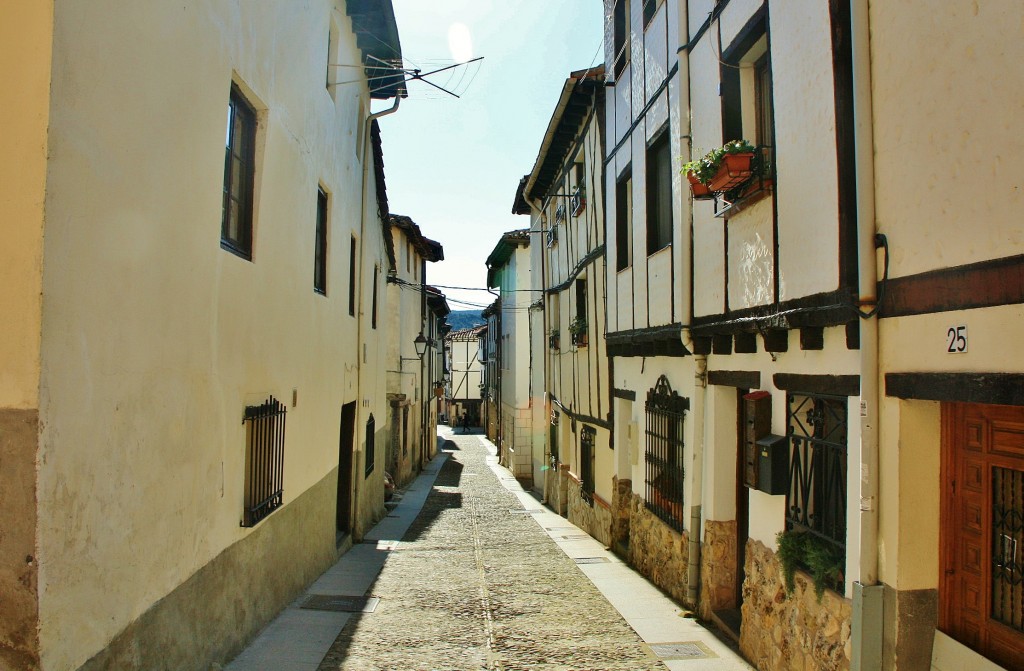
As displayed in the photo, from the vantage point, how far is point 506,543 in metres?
12.9

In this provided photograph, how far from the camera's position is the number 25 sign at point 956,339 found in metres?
3.61

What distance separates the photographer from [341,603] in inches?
327

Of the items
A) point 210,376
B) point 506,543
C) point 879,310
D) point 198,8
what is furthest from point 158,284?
point 506,543

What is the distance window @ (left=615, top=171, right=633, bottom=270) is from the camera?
35.2 feet

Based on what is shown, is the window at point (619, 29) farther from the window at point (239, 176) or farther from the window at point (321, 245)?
the window at point (239, 176)

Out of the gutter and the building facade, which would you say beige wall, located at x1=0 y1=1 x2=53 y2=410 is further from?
the gutter

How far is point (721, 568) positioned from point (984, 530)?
150 inches

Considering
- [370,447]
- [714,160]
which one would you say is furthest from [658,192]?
[370,447]

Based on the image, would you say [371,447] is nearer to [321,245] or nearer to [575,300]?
[575,300]

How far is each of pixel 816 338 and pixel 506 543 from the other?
883 centimetres

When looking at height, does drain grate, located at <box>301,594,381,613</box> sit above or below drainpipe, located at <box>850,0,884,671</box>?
below

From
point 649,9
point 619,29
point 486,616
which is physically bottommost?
point 486,616

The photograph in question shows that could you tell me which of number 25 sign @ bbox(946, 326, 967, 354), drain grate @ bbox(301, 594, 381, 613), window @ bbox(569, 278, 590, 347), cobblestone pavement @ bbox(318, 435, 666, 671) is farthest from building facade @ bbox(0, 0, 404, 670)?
window @ bbox(569, 278, 590, 347)

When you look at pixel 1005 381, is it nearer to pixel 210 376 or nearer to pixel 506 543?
pixel 210 376
